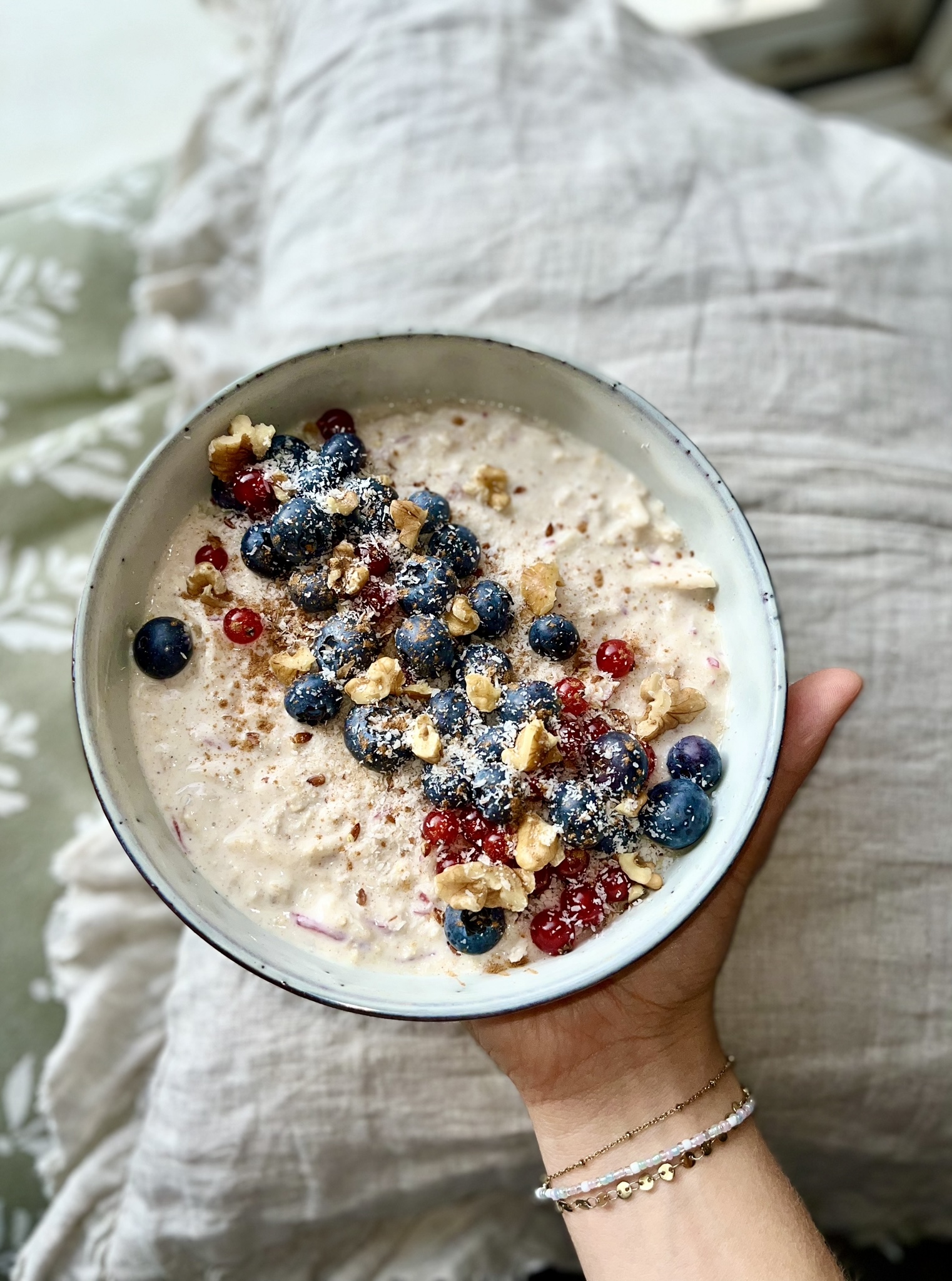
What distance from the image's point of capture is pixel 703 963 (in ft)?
2.98

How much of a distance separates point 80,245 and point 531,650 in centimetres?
101

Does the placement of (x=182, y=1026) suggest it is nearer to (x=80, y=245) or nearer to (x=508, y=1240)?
(x=508, y=1240)

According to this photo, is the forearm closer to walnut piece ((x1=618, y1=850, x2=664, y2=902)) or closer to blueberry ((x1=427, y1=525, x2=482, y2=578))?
walnut piece ((x1=618, y1=850, x2=664, y2=902))

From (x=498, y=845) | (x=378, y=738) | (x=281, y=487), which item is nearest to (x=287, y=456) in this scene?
(x=281, y=487)

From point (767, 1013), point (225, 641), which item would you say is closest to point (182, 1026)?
point (225, 641)

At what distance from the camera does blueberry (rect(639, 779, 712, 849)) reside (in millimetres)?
771

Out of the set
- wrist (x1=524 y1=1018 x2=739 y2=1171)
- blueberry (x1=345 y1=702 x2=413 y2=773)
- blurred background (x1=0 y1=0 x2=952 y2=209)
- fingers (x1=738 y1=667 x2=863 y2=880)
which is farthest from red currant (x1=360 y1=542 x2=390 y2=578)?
blurred background (x1=0 y1=0 x2=952 y2=209)

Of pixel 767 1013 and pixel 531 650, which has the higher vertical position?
pixel 531 650

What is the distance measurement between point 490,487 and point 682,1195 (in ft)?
2.07

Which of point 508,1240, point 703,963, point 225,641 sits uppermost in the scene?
point 225,641

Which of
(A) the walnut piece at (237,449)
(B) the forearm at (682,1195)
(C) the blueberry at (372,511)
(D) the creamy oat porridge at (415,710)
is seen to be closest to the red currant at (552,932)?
(D) the creamy oat porridge at (415,710)

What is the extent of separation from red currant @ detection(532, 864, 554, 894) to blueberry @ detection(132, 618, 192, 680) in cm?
32

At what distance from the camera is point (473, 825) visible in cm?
77

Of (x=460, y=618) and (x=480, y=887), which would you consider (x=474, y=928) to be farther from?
(x=460, y=618)
